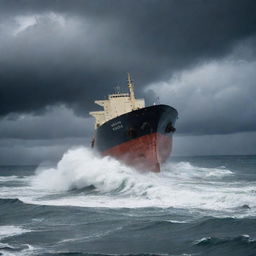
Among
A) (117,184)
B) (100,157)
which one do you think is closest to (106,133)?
(100,157)

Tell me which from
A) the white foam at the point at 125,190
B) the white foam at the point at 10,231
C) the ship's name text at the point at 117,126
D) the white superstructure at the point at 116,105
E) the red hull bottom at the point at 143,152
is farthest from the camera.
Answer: the white superstructure at the point at 116,105

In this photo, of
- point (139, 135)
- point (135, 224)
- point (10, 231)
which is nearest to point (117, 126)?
point (139, 135)

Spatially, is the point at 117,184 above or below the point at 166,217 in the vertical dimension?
above

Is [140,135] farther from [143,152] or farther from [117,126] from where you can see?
[117,126]

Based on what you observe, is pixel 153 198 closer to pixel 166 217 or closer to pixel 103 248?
pixel 166 217

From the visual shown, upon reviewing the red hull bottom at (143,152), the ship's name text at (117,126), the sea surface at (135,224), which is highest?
the ship's name text at (117,126)

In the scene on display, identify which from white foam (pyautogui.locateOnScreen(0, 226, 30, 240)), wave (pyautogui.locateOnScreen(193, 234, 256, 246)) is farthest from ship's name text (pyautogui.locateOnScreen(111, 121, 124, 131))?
wave (pyautogui.locateOnScreen(193, 234, 256, 246))

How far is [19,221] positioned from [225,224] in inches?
416

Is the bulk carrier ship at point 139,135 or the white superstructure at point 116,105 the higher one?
the white superstructure at point 116,105

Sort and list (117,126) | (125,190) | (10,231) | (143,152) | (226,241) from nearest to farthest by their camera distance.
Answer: (226,241)
(10,231)
(125,190)
(143,152)
(117,126)

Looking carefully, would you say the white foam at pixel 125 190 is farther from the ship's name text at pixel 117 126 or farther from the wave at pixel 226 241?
the wave at pixel 226 241

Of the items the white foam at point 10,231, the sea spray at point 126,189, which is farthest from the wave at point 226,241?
the white foam at point 10,231

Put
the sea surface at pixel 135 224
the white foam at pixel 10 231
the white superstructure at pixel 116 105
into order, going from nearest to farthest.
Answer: the sea surface at pixel 135 224 → the white foam at pixel 10 231 → the white superstructure at pixel 116 105

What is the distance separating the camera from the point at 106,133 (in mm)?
37219
